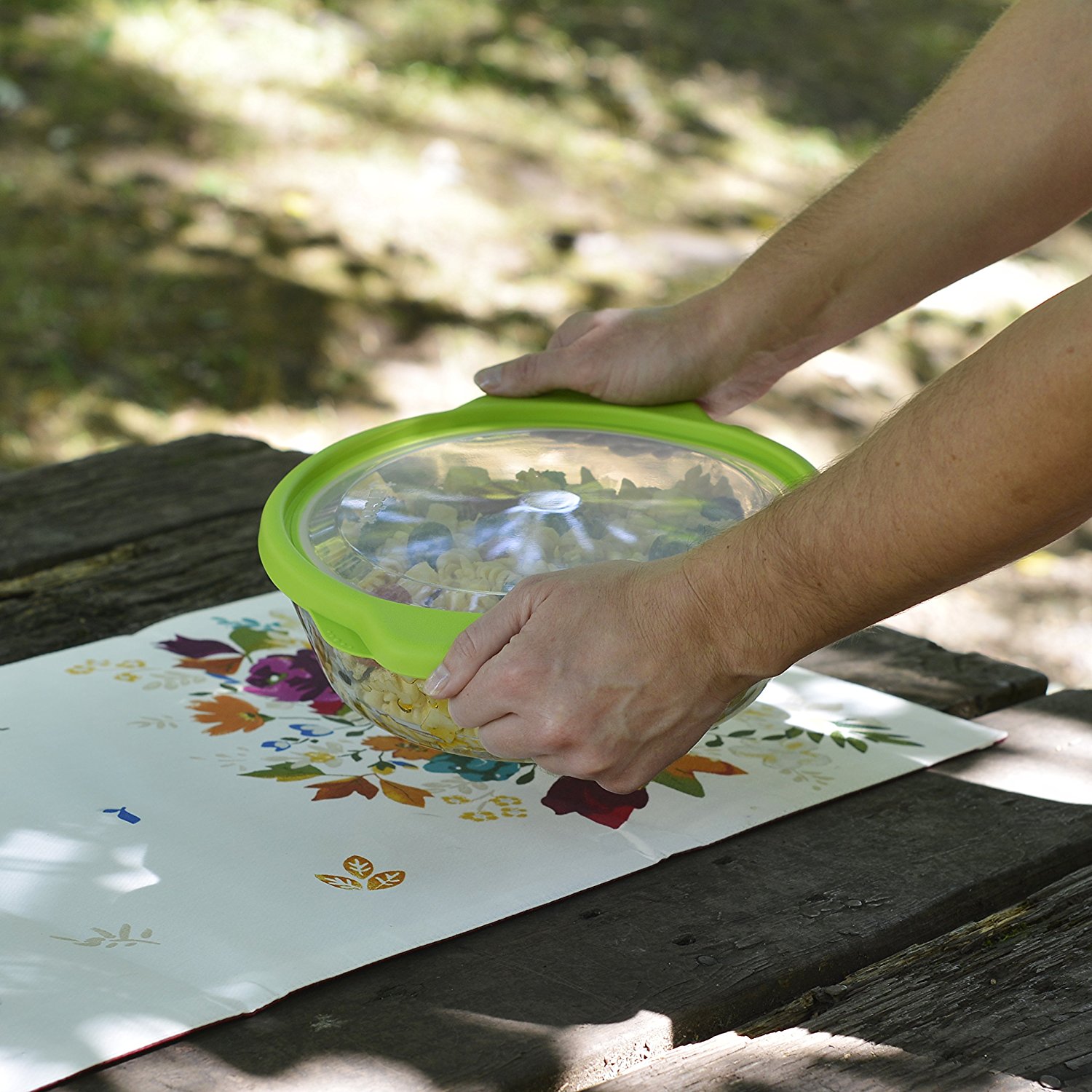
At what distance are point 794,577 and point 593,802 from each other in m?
0.27

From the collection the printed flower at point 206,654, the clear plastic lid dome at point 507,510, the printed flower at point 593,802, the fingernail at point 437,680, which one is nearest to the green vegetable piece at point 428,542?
the clear plastic lid dome at point 507,510

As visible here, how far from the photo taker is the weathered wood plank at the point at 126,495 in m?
1.48

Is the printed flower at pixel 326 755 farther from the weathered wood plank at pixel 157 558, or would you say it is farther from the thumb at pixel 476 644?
the weathered wood plank at pixel 157 558

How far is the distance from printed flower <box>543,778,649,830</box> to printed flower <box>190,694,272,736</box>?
0.26 metres

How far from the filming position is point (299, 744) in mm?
1096

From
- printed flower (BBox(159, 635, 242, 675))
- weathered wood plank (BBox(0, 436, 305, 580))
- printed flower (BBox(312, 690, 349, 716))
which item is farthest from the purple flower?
weathered wood plank (BBox(0, 436, 305, 580))

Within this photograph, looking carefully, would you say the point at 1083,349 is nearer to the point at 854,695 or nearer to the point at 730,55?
the point at 854,695

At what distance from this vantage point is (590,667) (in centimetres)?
92

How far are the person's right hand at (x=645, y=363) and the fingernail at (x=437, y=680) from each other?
16.7 inches

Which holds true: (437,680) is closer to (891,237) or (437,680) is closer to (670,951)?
(670,951)

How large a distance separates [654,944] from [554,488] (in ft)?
1.18

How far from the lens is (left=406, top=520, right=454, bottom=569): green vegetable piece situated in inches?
38.4

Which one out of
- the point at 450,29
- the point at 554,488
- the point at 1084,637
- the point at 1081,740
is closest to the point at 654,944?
the point at 554,488

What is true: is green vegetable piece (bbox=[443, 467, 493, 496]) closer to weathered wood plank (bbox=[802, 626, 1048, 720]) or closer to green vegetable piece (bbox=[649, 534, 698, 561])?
green vegetable piece (bbox=[649, 534, 698, 561])
